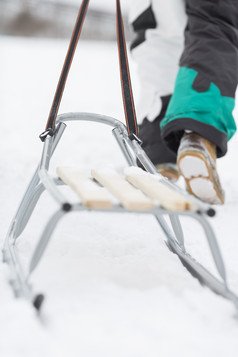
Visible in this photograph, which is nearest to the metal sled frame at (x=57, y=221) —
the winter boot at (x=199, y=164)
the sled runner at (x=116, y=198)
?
the sled runner at (x=116, y=198)

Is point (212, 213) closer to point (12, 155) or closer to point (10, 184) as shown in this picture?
point (10, 184)

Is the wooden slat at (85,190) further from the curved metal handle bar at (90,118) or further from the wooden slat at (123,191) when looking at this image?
the curved metal handle bar at (90,118)

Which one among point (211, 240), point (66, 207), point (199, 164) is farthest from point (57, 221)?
point (199, 164)

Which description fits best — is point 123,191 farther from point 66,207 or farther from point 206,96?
point 206,96

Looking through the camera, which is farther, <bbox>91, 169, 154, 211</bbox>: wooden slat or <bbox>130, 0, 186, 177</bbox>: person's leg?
<bbox>130, 0, 186, 177</bbox>: person's leg

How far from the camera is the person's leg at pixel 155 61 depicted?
209 cm

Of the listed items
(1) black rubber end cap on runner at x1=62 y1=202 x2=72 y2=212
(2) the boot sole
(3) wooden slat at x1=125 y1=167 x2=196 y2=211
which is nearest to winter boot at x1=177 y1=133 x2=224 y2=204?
(2) the boot sole

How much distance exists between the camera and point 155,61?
2.19 meters

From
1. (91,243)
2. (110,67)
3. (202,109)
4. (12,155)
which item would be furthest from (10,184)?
(110,67)

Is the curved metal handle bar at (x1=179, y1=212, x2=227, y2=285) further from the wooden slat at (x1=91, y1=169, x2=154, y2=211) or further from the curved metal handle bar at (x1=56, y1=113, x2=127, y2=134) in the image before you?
the curved metal handle bar at (x1=56, y1=113, x2=127, y2=134)

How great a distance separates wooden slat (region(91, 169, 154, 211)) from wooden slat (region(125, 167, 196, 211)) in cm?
2

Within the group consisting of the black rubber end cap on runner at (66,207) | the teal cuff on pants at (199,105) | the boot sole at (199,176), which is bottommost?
the boot sole at (199,176)

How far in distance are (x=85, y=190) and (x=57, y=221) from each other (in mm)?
97

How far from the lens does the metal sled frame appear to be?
0.90m
